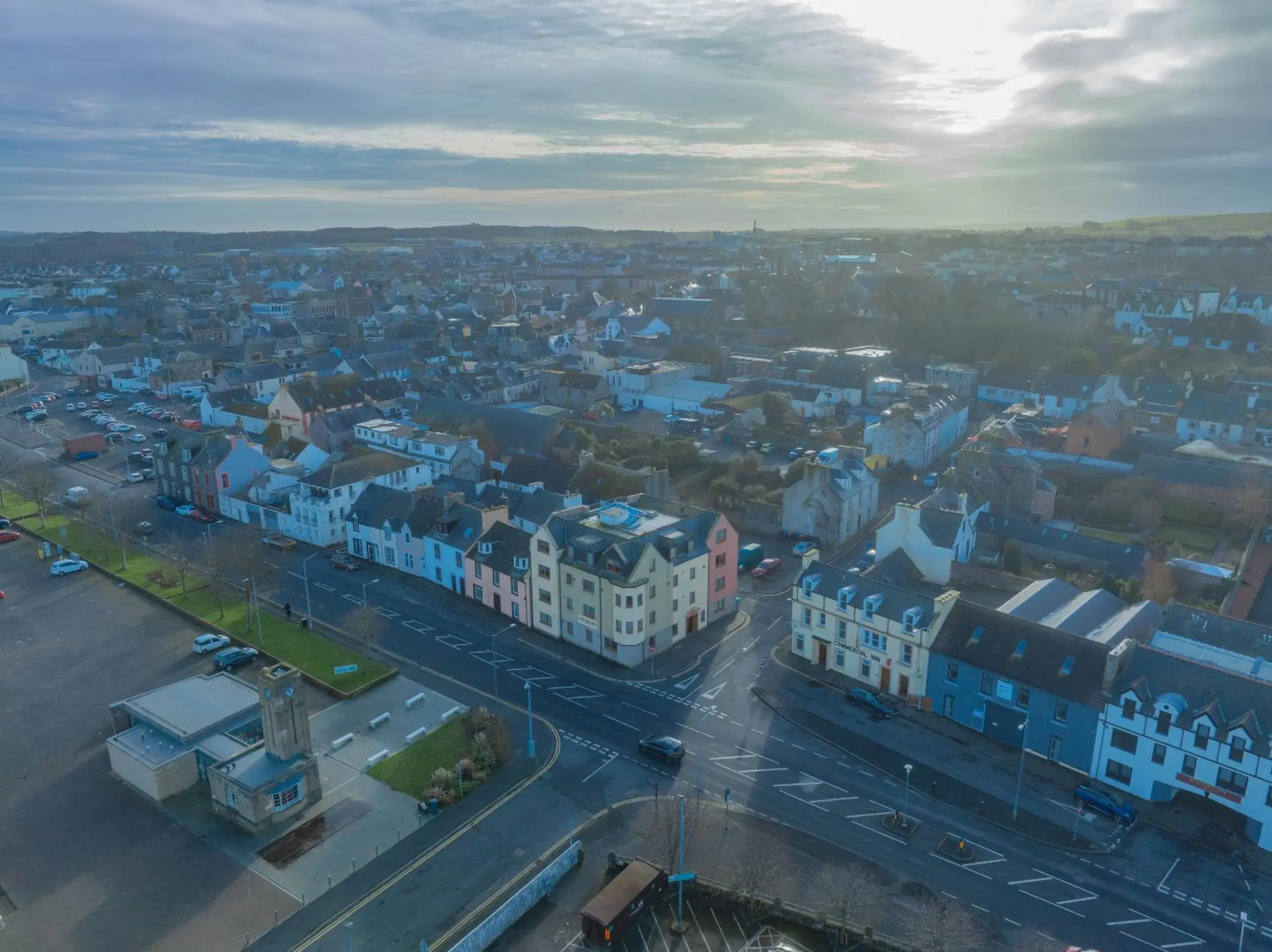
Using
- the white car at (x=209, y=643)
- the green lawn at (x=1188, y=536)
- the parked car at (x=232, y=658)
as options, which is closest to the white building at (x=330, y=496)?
the white car at (x=209, y=643)

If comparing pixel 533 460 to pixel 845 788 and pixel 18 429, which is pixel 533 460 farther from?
pixel 18 429

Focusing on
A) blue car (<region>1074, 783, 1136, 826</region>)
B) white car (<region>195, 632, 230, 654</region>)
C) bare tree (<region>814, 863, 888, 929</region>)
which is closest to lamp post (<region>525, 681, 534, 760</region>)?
bare tree (<region>814, 863, 888, 929</region>)

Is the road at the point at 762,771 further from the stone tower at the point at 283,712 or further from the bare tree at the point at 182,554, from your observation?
the stone tower at the point at 283,712

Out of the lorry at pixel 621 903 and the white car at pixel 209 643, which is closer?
the lorry at pixel 621 903

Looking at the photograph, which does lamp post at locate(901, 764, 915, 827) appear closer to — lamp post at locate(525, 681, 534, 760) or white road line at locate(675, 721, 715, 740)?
white road line at locate(675, 721, 715, 740)

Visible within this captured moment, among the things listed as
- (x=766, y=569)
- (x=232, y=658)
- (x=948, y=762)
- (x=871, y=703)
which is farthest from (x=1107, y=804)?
(x=232, y=658)

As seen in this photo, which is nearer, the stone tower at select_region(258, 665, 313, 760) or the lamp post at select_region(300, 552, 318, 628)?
the stone tower at select_region(258, 665, 313, 760)
